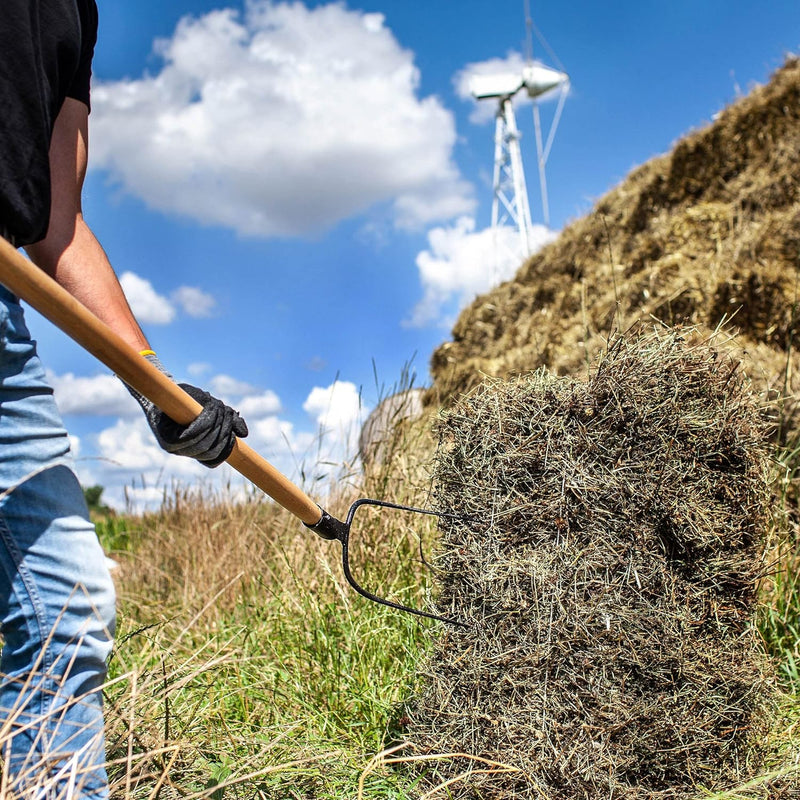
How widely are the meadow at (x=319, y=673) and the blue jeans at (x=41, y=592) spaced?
0.11 meters

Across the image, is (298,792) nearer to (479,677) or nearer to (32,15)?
(479,677)

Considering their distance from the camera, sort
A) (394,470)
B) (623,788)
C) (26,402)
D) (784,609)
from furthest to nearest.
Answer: (394,470) → (784,609) → (623,788) → (26,402)

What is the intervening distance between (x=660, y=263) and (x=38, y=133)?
418 centimetres

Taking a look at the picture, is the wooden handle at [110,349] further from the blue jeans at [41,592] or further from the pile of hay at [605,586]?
the pile of hay at [605,586]

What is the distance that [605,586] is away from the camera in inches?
77.3

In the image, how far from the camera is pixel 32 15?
165 centimetres

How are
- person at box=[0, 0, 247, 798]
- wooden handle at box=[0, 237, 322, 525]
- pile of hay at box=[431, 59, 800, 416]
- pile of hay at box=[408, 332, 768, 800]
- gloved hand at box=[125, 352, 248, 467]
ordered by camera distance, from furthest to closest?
pile of hay at box=[431, 59, 800, 416] < pile of hay at box=[408, 332, 768, 800] < gloved hand at box=[125, 352, 248, 467] < person at box=[0, 0, 247, 798] < wooden handle at box=[0, 237, 322, 525]

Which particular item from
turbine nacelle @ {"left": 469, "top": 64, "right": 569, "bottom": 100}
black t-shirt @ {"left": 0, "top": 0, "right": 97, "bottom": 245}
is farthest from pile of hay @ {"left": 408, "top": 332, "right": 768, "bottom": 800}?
turbine nacelle @ {"left": 469, "top": 64, "right": 569, "bottom": 100}

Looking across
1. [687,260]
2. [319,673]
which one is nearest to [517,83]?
[687,260]

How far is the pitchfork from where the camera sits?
54.4 inches

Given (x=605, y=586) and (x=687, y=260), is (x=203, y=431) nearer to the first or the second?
(x=605, y=586)

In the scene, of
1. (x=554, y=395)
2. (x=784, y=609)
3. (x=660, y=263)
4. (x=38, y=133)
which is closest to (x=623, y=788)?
(x=554, y=395)

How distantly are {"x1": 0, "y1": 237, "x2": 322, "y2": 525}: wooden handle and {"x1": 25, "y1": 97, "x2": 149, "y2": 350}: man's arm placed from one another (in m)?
0.23

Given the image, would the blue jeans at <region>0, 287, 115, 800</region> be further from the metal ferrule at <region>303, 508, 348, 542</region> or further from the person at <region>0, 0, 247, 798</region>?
the metal ferrule at <region>303, 508, 348, 542</region>
